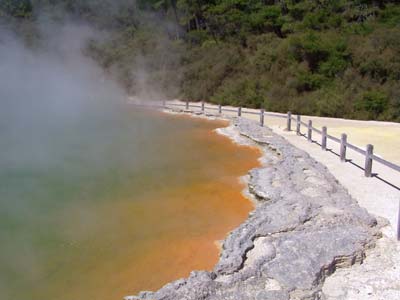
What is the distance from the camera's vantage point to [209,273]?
4.99m

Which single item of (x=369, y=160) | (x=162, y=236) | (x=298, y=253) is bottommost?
(x=162, y=236)

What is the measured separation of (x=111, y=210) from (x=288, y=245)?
368cm

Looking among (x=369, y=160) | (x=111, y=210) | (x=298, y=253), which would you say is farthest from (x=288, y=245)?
(x=369, y=160)

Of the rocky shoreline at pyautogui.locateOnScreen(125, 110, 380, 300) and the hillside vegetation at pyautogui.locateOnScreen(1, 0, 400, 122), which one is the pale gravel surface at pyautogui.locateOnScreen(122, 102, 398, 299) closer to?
the rocky shoreline at pyautogui.locateOnScreen(125, 110, 380, 300)

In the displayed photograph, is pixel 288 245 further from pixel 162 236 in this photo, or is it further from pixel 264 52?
pixel 264 52

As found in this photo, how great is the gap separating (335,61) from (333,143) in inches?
455

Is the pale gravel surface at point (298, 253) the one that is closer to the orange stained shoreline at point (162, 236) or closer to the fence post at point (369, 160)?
the orange stained shoreline at point (162, 236)

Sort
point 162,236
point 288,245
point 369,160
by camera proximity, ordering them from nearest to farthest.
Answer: point 288,245, point 162,236, point 369,160

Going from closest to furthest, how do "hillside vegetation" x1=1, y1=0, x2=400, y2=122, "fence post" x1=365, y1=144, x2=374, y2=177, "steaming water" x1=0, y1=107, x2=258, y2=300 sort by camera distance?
"steaming water" x1=0, y1=107, x2=258, y2=300 → "fence post" x1=365, y1=144, x2=374, y2=177 → "hillside vegetation" x1=1, y1=0, x2=400, y2=122

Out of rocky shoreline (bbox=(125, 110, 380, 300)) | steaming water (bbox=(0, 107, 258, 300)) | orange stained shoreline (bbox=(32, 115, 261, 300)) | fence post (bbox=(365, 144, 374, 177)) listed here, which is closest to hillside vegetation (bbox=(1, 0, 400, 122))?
steaming water (bbox=(0, 107, 258, 300))

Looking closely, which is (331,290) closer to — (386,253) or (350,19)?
(386,253)

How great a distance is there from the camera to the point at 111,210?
8141mm

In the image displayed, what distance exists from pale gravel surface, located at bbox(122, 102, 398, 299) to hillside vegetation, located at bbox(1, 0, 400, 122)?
13.8 m

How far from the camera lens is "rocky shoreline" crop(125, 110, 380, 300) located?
4.66 m
